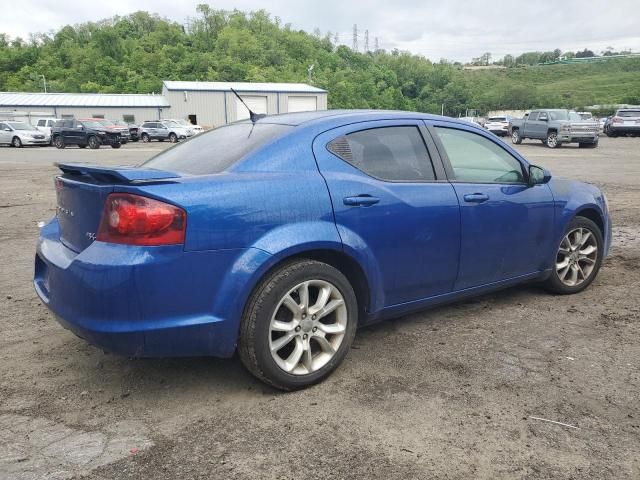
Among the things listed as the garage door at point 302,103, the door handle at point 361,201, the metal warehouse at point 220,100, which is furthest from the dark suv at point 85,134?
the garage door at point 302,103

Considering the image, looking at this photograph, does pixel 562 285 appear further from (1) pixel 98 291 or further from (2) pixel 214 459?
(1) pixel 98 291

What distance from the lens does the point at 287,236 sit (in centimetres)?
304

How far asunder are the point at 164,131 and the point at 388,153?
126 feet

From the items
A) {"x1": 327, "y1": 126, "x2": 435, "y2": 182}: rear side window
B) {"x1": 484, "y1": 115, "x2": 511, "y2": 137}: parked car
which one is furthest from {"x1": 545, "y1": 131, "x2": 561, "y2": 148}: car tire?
{"x1": 327, "y1": 126, "x2": 435, "y2": 182}: rear side window

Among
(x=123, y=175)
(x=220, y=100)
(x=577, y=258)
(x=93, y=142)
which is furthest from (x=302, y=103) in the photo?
(x=123, y=175)

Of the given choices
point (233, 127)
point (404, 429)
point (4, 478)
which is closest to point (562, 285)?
point (404, 429)

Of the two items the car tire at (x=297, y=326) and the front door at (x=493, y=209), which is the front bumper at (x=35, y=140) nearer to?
the front door at (x=493, y=209)

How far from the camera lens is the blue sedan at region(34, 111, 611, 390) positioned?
278cm

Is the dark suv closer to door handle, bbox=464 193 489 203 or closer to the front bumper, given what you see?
the front bumper

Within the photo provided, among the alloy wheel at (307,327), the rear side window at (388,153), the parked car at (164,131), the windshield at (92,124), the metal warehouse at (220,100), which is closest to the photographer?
the alloy wheel at (307,327)

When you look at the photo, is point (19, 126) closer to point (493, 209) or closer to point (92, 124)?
point (92, 124)

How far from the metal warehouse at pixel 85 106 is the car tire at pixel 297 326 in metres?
58.7

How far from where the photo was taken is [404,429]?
2.76 meters

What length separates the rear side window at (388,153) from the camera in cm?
350
